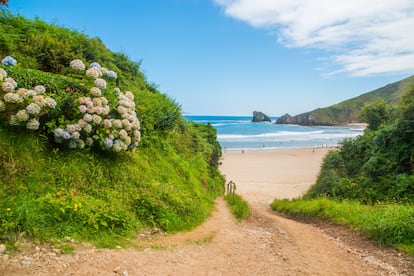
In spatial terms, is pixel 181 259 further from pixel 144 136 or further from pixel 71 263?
pixel 144 136

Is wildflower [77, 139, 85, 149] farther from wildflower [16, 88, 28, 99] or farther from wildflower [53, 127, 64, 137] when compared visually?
wildflower [16, 88, 28, 99]

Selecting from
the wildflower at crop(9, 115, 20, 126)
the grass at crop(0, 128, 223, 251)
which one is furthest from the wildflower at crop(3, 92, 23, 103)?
the grass at crop(0, 128, 223, 251)

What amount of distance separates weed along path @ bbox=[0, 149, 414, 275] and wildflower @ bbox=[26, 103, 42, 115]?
8.13 ft

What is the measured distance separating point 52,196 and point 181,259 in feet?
7.96

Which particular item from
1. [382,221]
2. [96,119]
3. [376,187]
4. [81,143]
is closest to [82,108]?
[96,119]

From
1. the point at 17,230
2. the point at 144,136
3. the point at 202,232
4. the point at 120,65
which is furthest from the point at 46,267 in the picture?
the point at 120,65

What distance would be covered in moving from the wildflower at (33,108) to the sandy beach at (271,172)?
1567 centimetres

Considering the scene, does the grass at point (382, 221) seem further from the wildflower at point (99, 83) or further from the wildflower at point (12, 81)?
the wildflower at point (12, 81)

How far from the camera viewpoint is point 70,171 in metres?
5.96

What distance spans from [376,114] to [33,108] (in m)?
20.4

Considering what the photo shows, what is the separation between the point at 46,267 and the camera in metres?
3.72

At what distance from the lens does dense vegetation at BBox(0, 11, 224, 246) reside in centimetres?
484

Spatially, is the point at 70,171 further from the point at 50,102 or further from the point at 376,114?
the point at 376,114

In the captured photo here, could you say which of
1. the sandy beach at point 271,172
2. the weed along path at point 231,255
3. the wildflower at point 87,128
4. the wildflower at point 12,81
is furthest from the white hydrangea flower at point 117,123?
the sandy beach at point 271,172
